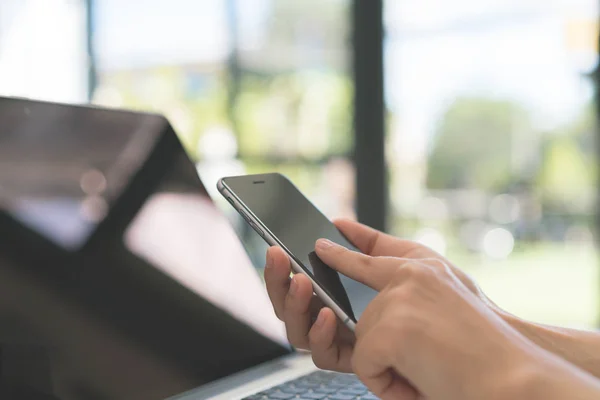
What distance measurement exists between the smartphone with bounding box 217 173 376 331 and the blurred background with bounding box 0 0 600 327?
149 cm

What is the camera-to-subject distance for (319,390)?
549 mm

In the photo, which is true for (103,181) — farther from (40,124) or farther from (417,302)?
(417,302)

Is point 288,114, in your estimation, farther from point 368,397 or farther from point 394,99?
point 368,397

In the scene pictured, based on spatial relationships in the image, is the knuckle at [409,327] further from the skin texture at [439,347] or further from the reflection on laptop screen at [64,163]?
the reflection on laptop screen at [64,163]

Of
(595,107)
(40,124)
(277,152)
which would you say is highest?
(40,124)

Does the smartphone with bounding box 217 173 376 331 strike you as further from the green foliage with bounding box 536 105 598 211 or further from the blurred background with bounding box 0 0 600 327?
the green foliage with bounding box 536 105 598 211

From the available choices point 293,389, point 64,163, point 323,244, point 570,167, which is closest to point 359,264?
point 323,244

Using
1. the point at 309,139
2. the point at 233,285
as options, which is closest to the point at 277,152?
the point at 309,139

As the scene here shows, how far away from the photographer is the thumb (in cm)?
47

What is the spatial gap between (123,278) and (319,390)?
21 cm

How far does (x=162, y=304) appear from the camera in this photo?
1.85ft

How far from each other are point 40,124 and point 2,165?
63 millimetres

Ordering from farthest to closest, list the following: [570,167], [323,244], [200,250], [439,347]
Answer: [570,167], [200,250], [323,244], [439,347]

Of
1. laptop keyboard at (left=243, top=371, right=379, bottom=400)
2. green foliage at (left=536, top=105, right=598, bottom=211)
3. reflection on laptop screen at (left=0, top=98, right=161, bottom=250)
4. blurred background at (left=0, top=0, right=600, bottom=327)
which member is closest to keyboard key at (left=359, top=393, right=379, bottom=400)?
laptop keyboard at (left=243, top=371, right=379, bottom=400)
